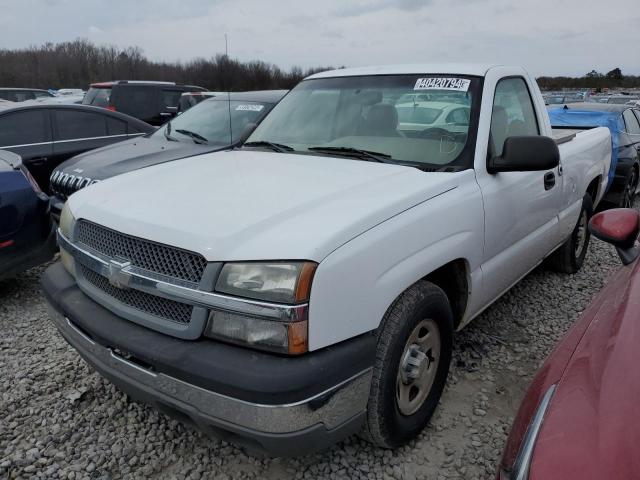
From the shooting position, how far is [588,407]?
4.46ft

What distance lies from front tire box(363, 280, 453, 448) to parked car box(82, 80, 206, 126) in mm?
8926

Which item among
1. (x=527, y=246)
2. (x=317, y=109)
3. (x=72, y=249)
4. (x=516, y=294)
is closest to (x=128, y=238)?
(x=72, y=249)

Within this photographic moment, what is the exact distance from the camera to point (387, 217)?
2.11 meters

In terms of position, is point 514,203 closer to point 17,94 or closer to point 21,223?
point 21,223

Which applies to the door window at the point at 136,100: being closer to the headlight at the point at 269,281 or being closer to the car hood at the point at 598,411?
the headlight at the point at 269,281

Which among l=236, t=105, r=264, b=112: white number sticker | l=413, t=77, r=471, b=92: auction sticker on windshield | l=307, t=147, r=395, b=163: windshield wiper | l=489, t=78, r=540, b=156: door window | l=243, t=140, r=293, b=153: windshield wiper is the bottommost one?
l=243, t=140, r=293, b=153: windshield wiper

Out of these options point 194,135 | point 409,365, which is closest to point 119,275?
point 409,365

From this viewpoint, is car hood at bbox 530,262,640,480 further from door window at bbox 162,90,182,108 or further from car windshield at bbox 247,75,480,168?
door window at bbox 162,90,182,108

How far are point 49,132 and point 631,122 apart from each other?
8.58 m

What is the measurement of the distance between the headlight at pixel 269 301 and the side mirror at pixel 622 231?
53.9 inches

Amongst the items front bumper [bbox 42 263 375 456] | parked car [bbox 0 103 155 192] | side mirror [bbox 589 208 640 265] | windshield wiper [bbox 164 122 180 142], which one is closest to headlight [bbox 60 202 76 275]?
front bumper [bbox 42 263 375 456]

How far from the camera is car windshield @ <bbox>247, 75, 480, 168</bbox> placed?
2.86 m

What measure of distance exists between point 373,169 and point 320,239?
922 mm

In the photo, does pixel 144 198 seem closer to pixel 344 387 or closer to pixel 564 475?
pixel 344 387
